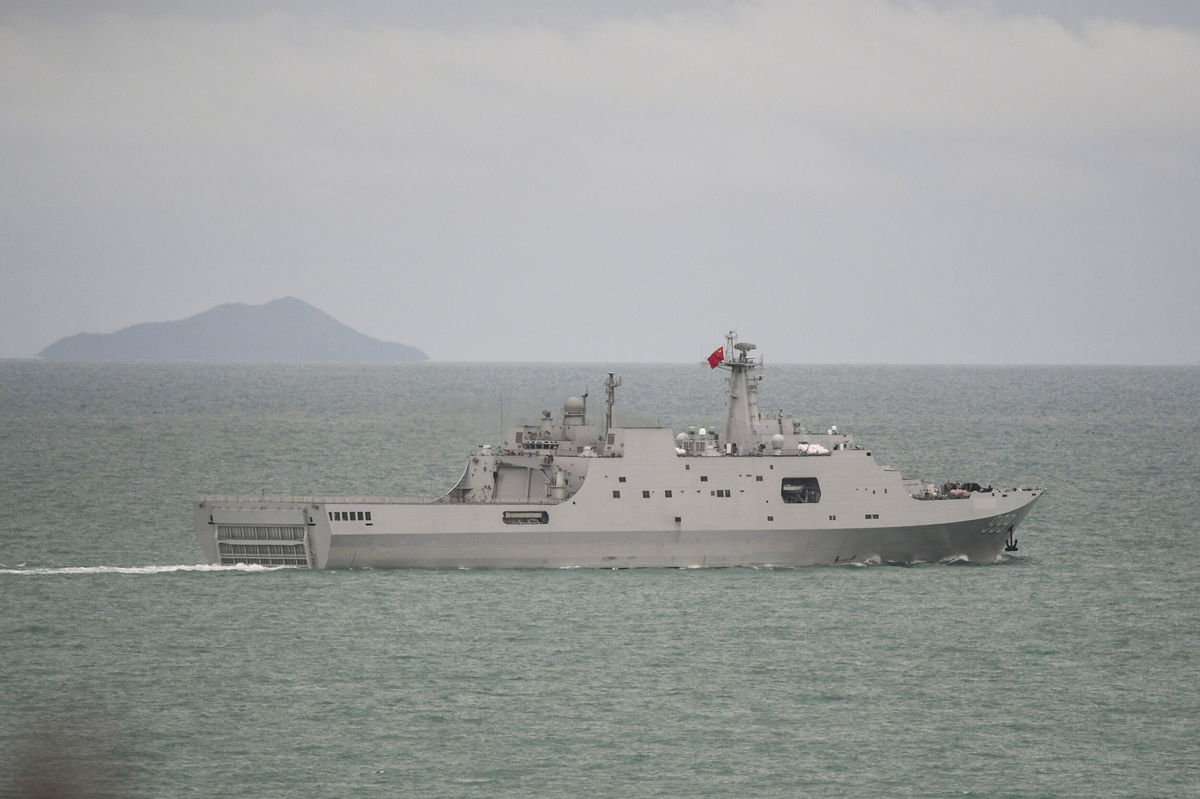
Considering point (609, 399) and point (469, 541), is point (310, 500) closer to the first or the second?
point (469, 541)

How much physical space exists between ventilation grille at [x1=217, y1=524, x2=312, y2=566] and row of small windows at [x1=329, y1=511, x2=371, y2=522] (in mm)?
1101

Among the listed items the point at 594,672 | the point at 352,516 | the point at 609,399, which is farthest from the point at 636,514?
the point at 594,672

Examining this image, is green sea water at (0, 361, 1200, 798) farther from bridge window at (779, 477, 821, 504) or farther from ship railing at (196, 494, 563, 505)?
bridge window at (779, 477, 821, 504)

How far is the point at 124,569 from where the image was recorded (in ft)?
150

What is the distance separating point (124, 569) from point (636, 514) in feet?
50.1

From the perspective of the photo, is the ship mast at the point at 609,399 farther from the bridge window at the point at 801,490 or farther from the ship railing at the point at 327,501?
the bridge window at the point at 801,490

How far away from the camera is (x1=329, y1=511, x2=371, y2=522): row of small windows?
44.6 m

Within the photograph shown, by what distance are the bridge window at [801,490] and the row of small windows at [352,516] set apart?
12.4 m

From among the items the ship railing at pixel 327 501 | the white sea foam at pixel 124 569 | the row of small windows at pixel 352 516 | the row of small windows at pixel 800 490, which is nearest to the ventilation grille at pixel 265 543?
the white sea foam at pixel 124 569

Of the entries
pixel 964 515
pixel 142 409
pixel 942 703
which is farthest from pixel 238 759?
pixel 142 409

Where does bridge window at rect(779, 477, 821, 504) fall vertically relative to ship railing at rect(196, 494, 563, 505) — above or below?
above

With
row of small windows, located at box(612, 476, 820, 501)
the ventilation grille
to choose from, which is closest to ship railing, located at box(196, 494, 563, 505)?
the ventilation grille

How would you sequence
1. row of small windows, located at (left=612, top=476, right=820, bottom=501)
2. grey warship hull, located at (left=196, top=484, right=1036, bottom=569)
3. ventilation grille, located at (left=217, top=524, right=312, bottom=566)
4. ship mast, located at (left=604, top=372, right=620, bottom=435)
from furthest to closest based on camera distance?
ship mast, located at (left=604, top=372, right=620, bottom=435) < row of small windows, located at (left=612, top=476, right=820, bottom=501) < ventilation grille, located at (left=217, top=524, right=312, bottom=566) < grey warship hull, located at (left=196, top=484, right=1036, bottom=569)

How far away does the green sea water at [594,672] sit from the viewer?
2902 cm
